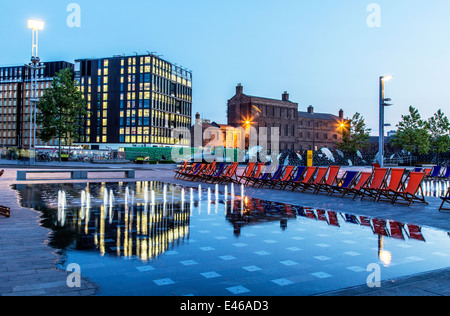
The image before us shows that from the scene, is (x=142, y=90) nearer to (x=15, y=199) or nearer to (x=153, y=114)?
(x=153, y=114)

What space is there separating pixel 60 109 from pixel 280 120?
40.7 meters

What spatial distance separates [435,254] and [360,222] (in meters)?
2.88

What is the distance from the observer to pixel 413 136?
53875mm

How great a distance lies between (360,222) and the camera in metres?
8.78

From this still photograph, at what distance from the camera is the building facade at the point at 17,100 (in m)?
123

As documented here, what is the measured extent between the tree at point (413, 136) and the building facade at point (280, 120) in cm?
1253

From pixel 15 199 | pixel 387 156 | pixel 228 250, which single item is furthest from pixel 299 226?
pixel 387 156

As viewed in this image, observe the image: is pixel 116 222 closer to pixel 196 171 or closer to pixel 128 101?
pixel 196 171

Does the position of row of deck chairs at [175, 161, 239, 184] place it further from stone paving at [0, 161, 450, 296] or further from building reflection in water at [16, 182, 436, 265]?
stone paving at [0, 161, 450, 296]

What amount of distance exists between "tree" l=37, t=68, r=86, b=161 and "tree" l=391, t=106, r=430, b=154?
44.3m

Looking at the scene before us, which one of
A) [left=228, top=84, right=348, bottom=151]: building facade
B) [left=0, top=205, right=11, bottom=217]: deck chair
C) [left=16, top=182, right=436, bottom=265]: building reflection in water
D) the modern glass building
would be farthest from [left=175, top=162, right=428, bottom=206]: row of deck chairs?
the modern glass building

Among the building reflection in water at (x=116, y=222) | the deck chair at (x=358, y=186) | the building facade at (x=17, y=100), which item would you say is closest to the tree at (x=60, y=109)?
the building reflection in water at (x=116, y=222)

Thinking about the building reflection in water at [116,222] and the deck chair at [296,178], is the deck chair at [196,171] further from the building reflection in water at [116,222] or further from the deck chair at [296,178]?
the building reflection in water at [116,222]
